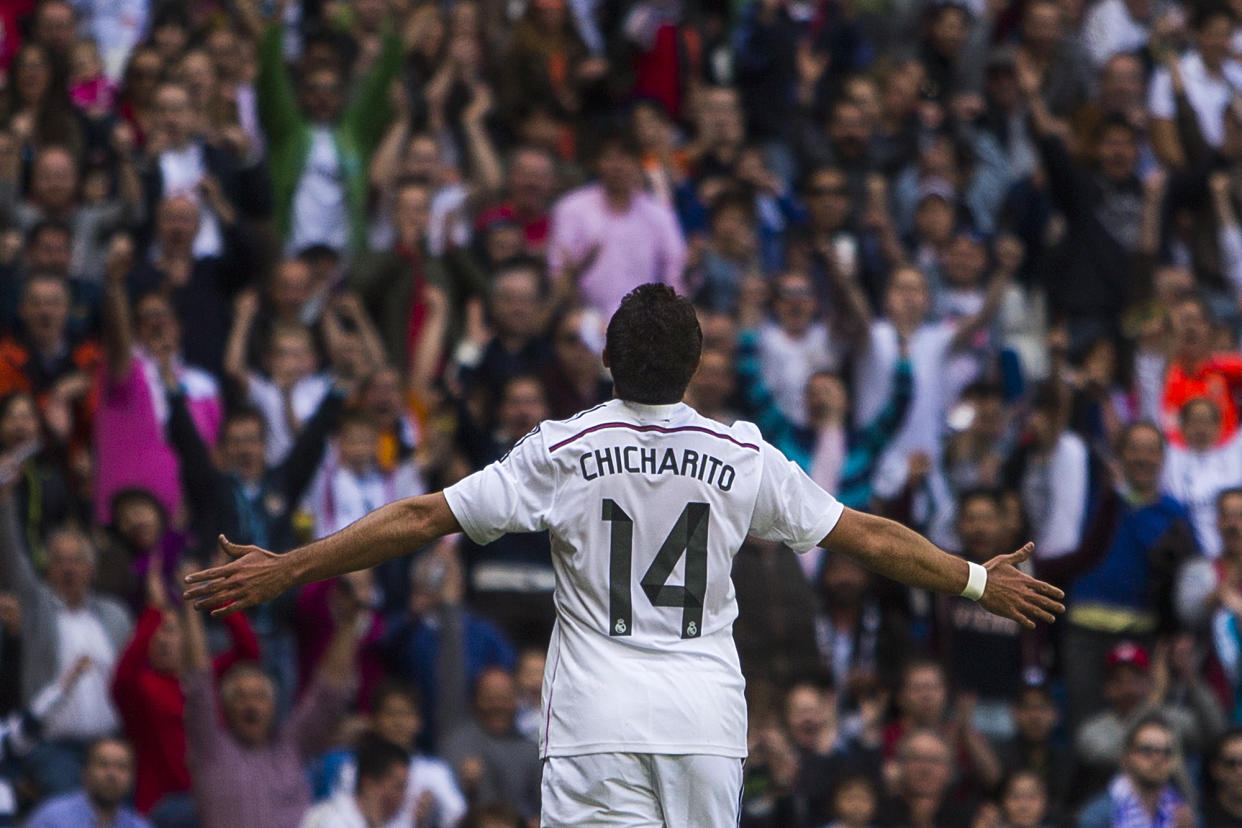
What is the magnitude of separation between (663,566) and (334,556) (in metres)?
0.88

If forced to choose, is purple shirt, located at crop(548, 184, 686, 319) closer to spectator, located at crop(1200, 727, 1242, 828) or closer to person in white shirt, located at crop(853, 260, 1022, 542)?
person in white shirt, located at crop(853, 260, 1022, 542)

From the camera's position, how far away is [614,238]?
1327 centimetres

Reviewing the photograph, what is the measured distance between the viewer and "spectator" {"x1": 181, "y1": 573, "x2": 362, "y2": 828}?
33.0 ft

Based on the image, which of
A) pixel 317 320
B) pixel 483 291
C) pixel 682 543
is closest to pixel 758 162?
pixel 483 291

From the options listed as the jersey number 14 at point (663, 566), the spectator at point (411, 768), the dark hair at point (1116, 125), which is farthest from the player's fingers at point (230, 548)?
the dark hair at point (1116, 125)

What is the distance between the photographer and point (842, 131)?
1482 cm

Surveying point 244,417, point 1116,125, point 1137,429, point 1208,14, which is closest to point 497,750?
point 244,417

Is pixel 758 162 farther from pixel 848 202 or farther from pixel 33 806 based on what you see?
pixel 33 806

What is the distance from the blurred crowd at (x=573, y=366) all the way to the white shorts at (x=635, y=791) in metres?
3.73

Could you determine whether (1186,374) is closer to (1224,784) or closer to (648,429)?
(1224,784)

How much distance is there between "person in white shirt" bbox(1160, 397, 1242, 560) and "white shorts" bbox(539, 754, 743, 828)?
6811mm

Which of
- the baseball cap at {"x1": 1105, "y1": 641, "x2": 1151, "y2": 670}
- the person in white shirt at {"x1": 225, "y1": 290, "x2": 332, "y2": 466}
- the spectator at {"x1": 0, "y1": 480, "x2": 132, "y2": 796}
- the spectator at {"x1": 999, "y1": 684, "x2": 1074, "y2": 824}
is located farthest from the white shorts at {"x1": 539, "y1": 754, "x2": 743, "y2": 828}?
the person in white shirt at {"x1": 225, "y1": 290, "x2": 332, "y2": 466}

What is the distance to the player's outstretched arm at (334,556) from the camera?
20.0 feet

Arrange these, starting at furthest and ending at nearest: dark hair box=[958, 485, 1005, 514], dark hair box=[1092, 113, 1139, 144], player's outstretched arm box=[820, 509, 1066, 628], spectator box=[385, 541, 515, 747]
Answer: dark hair box=[1092, 113, 1139, 144] → dark hair box=[958, 485, 1005, 514] → spectator box=[385, 541, 515, 747] → player's outstretched arm box=[820, 509, 1066, 628]
